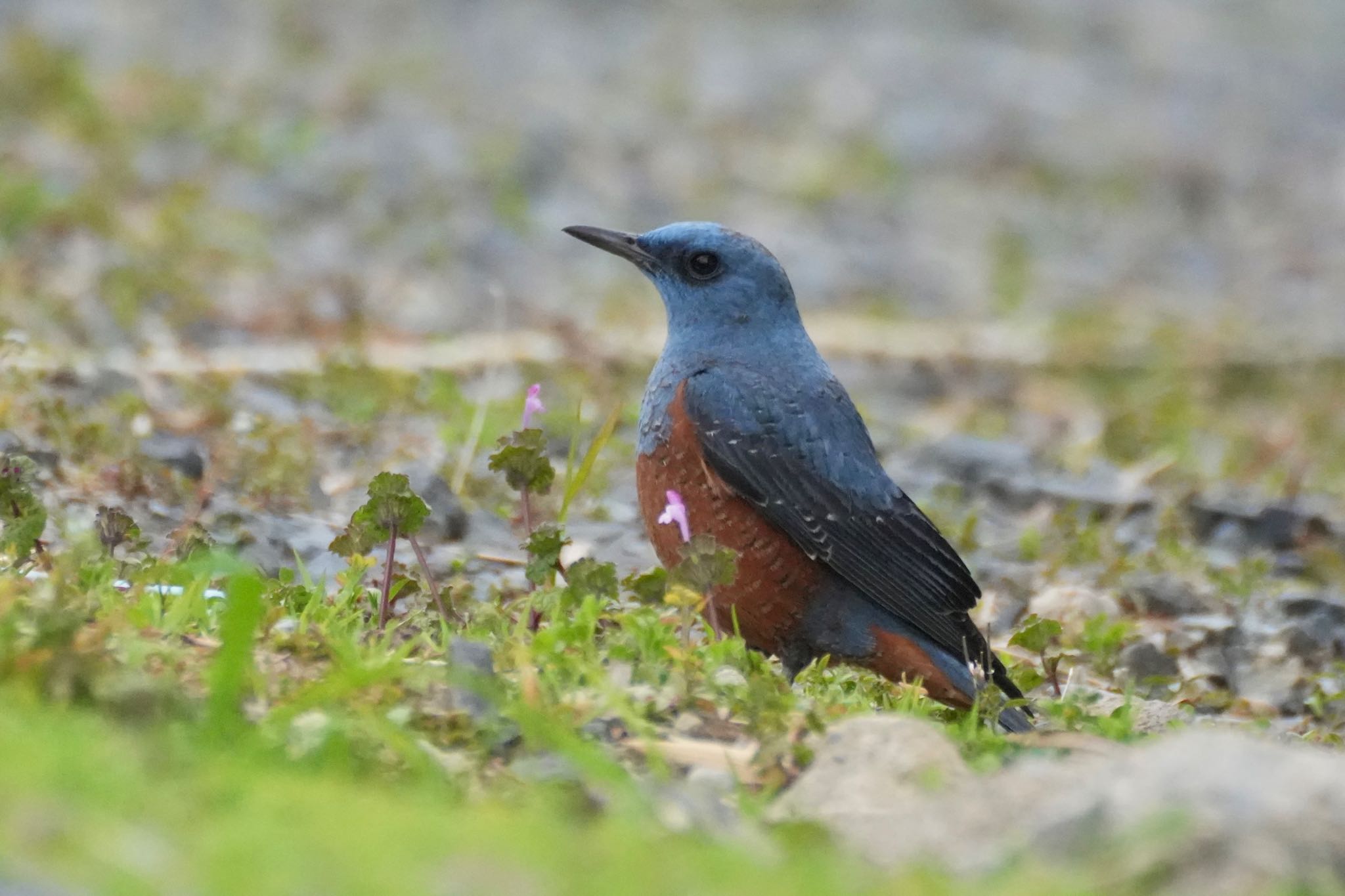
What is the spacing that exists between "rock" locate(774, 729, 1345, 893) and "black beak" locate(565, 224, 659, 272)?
9.15 feet

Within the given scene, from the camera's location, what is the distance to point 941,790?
3426 mm

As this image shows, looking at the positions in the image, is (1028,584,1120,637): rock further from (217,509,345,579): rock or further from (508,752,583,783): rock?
(508,752,583,783): rock

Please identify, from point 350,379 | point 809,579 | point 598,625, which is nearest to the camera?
point 598,625

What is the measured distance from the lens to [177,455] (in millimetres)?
6609

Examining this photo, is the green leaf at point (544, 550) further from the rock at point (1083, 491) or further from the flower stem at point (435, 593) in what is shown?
the rock at point (1083, 491)

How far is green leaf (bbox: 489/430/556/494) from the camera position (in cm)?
486

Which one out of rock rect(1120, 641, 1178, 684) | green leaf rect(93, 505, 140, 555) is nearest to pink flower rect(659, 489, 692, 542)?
green leaf rect(93, 505, 140, 555)

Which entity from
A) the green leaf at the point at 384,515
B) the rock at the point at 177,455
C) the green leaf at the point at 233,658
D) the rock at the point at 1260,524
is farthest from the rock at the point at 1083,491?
the green leaf at the point at 233,658

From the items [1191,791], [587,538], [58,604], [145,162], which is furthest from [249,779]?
[145,162]

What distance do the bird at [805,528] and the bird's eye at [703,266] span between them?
0.37 m

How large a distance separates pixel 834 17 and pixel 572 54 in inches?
179

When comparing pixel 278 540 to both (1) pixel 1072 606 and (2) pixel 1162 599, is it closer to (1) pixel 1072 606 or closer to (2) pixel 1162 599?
(1) pixel 1072 606

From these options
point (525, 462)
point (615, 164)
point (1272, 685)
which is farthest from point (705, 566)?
point (615, 164)

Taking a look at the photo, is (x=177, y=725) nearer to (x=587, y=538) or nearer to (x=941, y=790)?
(x=941, y=790)
